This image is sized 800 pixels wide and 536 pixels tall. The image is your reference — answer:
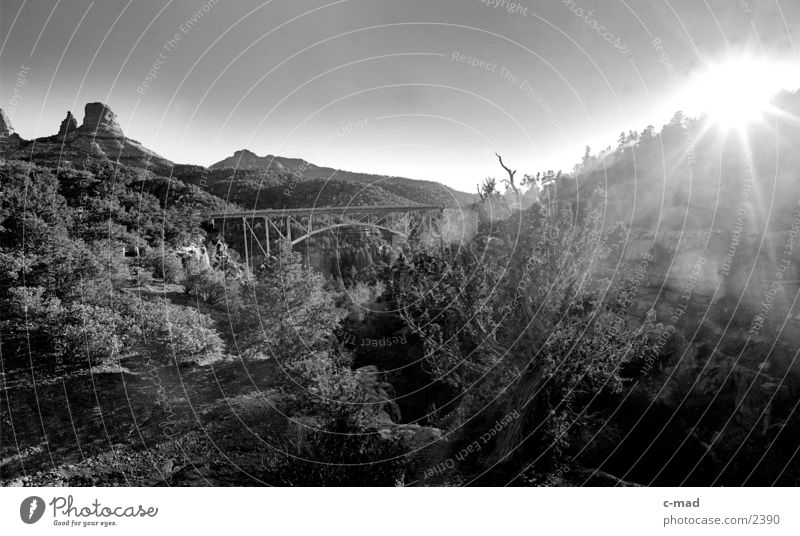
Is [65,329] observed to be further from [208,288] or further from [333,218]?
[333,218]

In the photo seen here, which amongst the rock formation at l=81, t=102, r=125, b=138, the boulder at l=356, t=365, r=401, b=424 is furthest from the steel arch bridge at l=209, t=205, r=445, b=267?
the rock formation at l=81, t=102, r=125, b=138

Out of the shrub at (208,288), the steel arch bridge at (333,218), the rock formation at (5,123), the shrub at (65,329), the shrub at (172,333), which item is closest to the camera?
the rock formation at (5,123)

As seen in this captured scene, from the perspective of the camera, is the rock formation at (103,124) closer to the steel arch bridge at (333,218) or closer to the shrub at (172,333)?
the steel arch bridge at (333,218)

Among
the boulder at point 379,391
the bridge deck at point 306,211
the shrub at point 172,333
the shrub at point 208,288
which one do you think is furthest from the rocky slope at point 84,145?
the boulder at point 379,391

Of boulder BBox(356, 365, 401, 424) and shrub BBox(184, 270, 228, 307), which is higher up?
shrub BBox(184, 270, 228, 307)

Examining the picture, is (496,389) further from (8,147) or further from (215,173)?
(215,173)

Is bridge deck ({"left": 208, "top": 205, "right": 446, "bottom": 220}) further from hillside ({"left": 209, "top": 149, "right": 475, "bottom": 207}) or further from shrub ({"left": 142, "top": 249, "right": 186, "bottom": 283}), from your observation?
shrub ({"left": 142, "top": 249, "right": 186, "bottom": 283})

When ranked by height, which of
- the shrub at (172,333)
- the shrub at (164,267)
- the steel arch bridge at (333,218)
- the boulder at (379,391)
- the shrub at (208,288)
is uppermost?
the steel arch bridge at (333,218)

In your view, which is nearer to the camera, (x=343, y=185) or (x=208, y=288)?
(x=208, y=288)

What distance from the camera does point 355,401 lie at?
6.54m

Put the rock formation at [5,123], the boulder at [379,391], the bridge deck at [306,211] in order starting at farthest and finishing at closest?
the bridge deck at [306,211]
the boulder at [379,391]
the rock formation at [5,123]

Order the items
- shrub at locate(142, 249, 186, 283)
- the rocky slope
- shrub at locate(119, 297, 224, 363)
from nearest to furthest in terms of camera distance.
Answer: shrub at locate(119, 297, 224, 363), shrub at locate(142, 249, 186, 283), the rocky slope

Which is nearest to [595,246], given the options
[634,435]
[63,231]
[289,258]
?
[634,435]

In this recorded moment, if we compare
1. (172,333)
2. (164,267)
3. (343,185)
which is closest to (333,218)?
(343,185)
